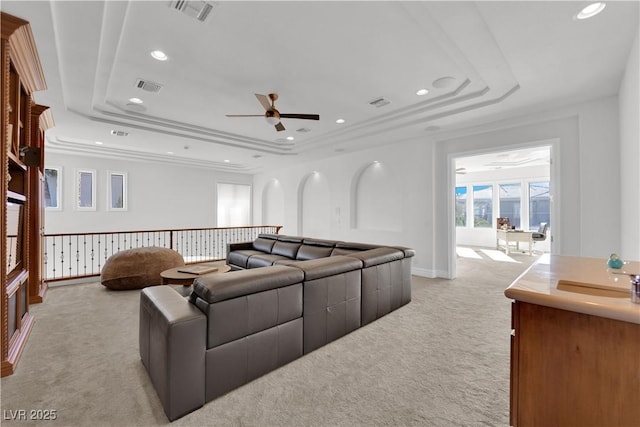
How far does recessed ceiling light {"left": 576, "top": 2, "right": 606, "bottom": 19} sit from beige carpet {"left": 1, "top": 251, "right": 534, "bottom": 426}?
287cm

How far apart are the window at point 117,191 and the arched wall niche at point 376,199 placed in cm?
641

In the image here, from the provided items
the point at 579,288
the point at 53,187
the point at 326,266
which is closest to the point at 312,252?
the point at 326,266

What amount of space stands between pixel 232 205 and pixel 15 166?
30.2 feet

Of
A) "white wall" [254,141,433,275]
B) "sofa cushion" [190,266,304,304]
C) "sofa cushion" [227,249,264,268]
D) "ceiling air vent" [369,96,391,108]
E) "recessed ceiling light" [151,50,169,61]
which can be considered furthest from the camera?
"white wall" [254,141,433,275]

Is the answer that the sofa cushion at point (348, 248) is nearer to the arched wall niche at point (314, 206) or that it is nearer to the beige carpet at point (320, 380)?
the beige carpet at point (320, 380)


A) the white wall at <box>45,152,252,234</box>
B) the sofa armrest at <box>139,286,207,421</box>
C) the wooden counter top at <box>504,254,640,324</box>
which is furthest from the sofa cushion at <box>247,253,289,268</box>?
the white wall at <box>45,152,252,234</box>

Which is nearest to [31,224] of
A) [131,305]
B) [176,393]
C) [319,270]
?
[131,305]

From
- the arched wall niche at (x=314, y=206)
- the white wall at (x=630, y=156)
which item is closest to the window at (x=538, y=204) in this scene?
the white wall at (x=630, y=156)

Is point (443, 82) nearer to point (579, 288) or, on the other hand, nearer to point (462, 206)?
point (579, 288)

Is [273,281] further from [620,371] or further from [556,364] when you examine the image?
[620,371]

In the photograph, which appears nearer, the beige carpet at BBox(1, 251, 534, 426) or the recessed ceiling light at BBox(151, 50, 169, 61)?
the beige carpet at BBox(1, 251, 534, 426)

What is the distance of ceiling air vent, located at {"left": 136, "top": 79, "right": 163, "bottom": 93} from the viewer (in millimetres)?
3613

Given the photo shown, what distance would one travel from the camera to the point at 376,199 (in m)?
6.90

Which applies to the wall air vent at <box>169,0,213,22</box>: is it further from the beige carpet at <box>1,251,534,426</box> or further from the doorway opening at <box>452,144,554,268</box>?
the doorway opening at <box>452,144,554,268</box>
